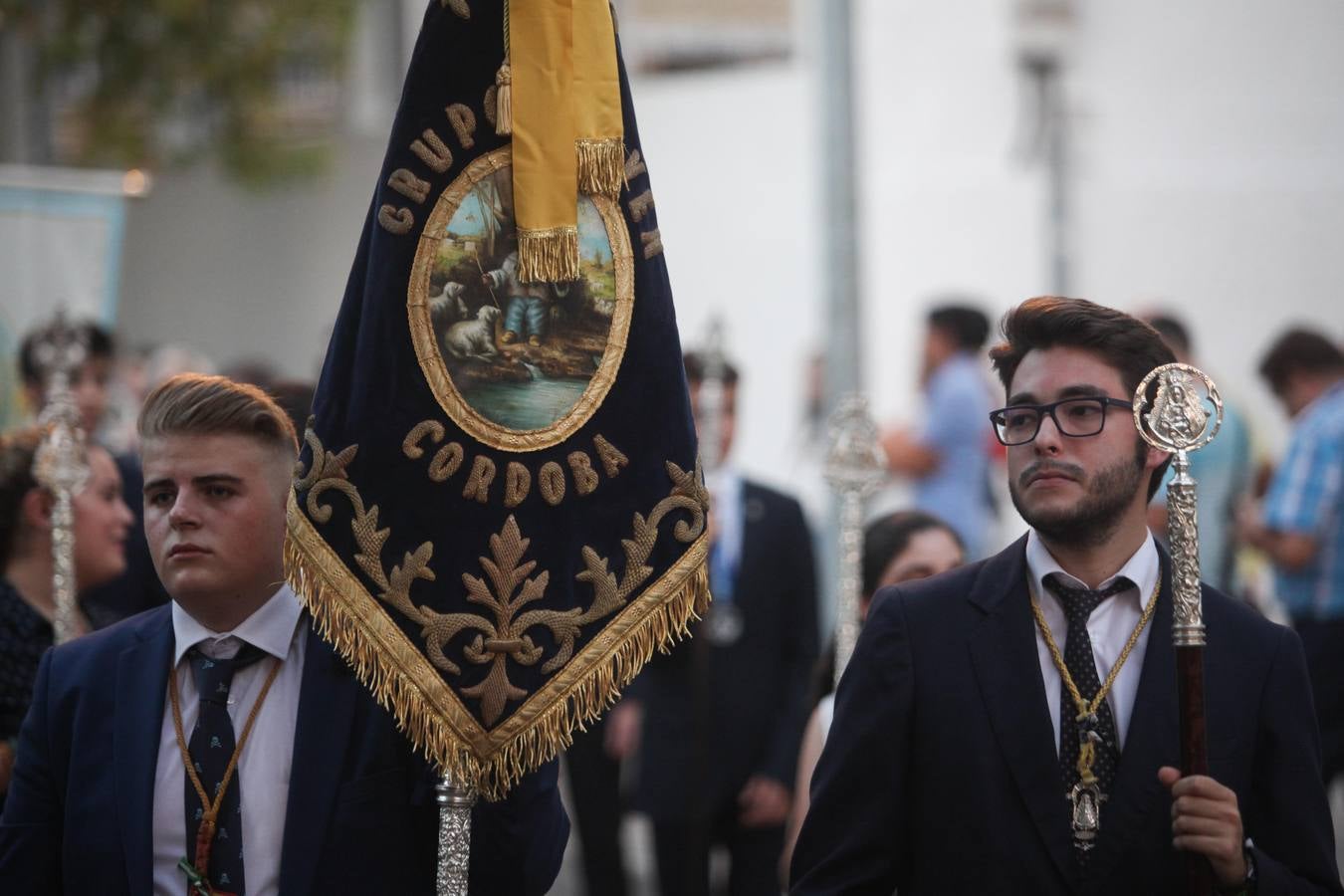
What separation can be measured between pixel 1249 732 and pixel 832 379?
18.1 ft

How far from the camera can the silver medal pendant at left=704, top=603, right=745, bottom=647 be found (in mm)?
7242

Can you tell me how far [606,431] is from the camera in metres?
3.70

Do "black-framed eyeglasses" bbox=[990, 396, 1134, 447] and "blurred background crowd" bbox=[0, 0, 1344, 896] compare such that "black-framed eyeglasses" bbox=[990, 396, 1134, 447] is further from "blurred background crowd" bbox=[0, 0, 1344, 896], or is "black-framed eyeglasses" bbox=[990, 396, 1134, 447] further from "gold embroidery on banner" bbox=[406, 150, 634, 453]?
"blurred background crowd" bbox=[0, 0, 1344, 896]

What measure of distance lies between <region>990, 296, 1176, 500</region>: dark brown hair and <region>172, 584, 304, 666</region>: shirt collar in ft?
5.17

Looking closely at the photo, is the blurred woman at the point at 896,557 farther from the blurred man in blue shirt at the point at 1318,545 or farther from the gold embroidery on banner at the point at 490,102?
the blurred man in blue shirt at the point at 1318,545

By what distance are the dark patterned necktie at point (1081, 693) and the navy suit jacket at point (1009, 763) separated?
0.14 ft

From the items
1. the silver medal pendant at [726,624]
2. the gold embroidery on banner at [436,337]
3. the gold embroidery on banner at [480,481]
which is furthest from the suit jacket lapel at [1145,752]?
the silver medal pendant at [726,624]

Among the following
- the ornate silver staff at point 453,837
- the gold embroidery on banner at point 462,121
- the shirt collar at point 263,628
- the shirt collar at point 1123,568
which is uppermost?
the gold embroidery on banner at point 462,121

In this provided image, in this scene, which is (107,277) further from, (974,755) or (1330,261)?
(1330,261)

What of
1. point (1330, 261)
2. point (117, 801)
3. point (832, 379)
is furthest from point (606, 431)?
point (1330, 261)

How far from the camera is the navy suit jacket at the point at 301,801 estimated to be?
11.5 feet

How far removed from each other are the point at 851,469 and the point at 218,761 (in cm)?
275

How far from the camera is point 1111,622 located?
140 inches

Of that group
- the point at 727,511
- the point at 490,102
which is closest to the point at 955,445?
the point at 727,511
